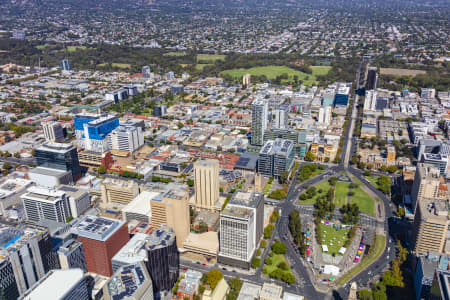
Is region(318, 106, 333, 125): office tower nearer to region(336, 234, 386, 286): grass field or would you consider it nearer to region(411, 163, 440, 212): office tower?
region(411, 163, 440, 212): office tower

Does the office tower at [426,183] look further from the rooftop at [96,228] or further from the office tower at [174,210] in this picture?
the rooftop at [96,228]

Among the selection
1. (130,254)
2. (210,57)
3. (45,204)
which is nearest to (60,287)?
(130,254)

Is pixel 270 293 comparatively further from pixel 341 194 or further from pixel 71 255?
pixel 341 194

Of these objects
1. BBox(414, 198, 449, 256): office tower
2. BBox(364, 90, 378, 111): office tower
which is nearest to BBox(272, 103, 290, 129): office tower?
BBox(364, 90, 378, 111): office tower

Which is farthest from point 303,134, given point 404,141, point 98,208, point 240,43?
point 240,43

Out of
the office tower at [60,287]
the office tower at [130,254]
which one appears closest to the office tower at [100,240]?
the office tower at [130,254]

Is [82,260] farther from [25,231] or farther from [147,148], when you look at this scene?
[147,148]
